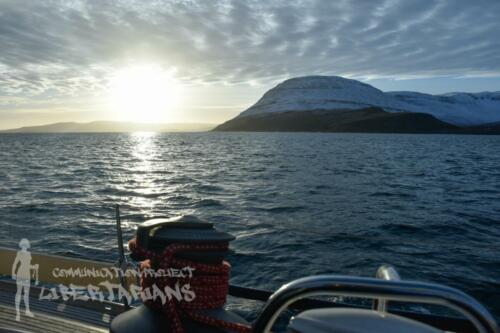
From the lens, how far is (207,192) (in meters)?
24.2

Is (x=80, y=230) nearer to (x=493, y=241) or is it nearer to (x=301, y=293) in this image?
(x=493, y=241)

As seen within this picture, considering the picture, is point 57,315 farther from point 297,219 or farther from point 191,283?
point 297,219

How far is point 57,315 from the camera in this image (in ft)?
13.4

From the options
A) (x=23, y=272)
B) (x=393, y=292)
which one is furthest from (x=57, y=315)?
(x=393, y=292)

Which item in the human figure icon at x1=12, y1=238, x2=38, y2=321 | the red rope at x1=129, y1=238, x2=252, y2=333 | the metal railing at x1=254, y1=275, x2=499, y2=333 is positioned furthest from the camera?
the human figure icon at x1=12, y1=238, x2=38, y2=321

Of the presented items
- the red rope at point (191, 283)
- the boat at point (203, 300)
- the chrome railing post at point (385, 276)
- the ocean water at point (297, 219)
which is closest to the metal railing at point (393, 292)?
the boat at point (203, 300)

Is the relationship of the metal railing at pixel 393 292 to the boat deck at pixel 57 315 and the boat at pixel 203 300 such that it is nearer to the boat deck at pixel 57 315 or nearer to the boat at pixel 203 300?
the boat at pixel 203 300

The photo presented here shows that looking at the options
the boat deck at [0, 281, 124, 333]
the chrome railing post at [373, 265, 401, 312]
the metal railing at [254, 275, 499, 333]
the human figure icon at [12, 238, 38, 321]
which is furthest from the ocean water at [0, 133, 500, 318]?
the metal railing at [254, 275, 499, 333]

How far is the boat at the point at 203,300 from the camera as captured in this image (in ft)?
5.07

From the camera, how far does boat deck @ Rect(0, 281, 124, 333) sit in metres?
3.82

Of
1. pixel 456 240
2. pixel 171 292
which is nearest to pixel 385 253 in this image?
pixel 456 240

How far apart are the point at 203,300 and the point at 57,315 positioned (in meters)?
2.33

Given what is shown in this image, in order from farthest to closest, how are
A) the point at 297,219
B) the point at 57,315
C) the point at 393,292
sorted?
the point at 297,219 < the point at 57,315 < the point at 393,292

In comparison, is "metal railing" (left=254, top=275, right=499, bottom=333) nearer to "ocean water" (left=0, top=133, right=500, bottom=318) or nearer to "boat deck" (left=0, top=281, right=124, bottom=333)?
"boat deck" (left=0, top=281, right=124, bottom=333)
